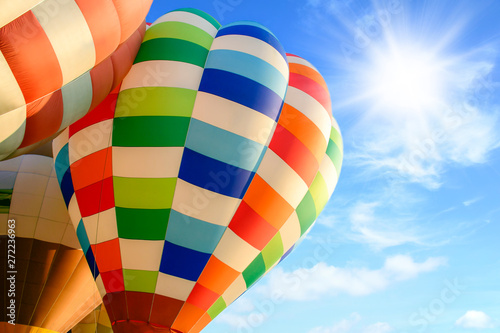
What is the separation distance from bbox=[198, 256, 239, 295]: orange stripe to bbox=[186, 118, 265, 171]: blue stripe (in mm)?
1060

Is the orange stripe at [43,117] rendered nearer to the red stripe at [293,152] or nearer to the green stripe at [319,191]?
the red stripe at [293,152]

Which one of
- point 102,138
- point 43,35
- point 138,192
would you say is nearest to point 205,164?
point 138,192

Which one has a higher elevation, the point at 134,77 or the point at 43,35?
the point at 134,77

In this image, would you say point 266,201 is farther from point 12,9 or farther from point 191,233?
point 12,9

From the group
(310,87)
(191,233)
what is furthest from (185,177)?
(310,87)

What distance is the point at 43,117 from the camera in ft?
11.1

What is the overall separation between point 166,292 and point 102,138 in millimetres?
1748

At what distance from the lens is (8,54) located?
2.65 metres

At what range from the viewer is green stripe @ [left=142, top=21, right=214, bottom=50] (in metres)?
4.85

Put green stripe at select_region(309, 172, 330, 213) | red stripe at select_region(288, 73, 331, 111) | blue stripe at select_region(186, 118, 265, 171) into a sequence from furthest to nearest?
red stripe at select_region(288, 73, 331, 111), green stripe at select_region(309, 172, 330, 213), blue stripe at select_region(186, 118, 265, 171)

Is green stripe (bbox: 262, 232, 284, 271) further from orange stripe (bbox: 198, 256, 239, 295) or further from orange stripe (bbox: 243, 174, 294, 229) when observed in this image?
orange stripe (bbox: 198, 256, 239, 295)

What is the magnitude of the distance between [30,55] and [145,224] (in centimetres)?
197

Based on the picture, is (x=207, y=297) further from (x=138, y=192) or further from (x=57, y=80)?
(x=57, y=80)

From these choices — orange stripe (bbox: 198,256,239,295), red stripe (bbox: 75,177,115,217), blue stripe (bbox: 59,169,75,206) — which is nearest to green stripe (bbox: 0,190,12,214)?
blue stripe (bbox: 59,169,75,206)
